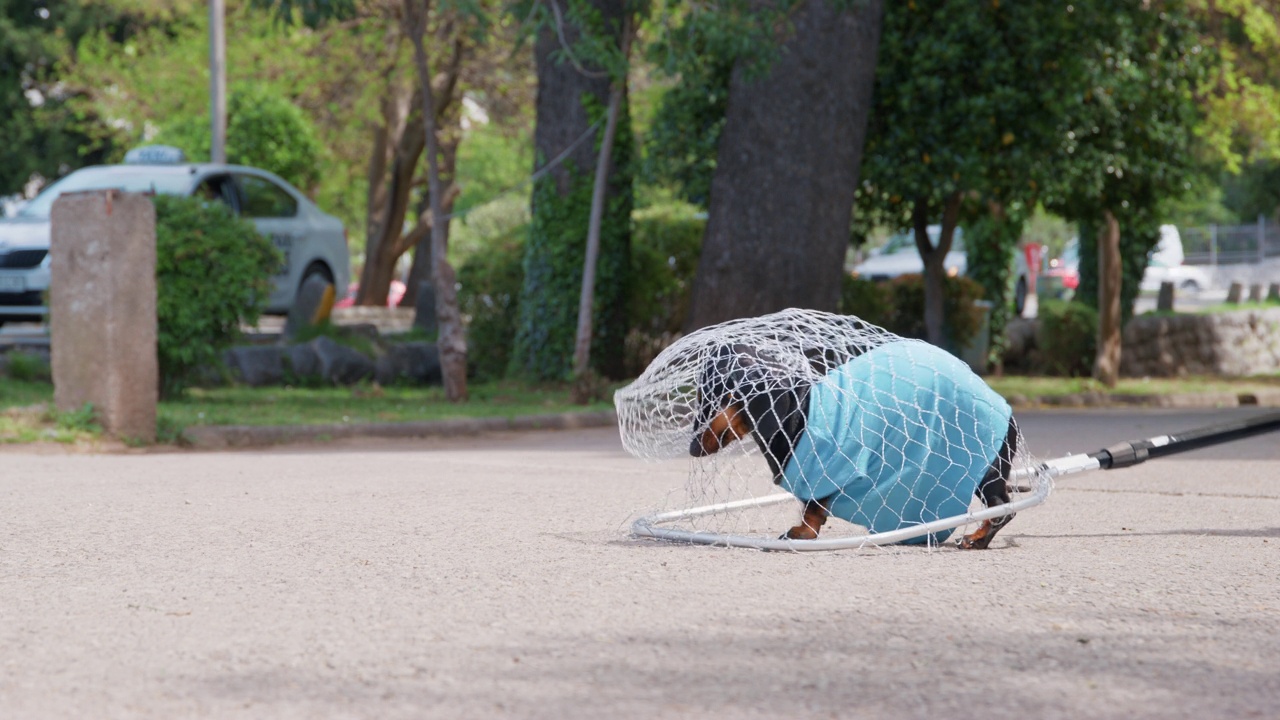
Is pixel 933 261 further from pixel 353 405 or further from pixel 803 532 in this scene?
pixel 803 532

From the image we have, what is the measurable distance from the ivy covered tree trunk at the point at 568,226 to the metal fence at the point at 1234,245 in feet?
125

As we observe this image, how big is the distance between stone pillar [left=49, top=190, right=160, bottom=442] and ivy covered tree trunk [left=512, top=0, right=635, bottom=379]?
569cm

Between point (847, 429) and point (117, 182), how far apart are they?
12012 mm

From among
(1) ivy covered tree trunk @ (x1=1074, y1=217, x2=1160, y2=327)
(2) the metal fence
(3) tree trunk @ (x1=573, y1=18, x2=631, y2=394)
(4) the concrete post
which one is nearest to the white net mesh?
(3) tree trunk @ (x1=573, y1=18, x2=631, y2=394)

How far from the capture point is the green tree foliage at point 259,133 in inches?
957

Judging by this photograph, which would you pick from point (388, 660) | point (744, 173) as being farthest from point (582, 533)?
point (744, 173)

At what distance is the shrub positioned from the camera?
60.1 ft

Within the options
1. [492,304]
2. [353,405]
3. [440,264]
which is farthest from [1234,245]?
[353,405]

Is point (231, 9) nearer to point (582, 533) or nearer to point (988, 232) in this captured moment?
point (988, 232)

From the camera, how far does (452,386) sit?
13695mm

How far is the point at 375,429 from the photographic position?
1130cm

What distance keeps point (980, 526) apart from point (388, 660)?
2.68 meters

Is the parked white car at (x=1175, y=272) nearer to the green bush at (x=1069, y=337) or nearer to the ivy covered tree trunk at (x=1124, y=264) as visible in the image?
the ivy covered tree trunk at (x=1124, y=264)

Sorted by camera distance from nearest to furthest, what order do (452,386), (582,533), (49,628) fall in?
1. (49,628)
2. (582,533)
3. (452,386)
